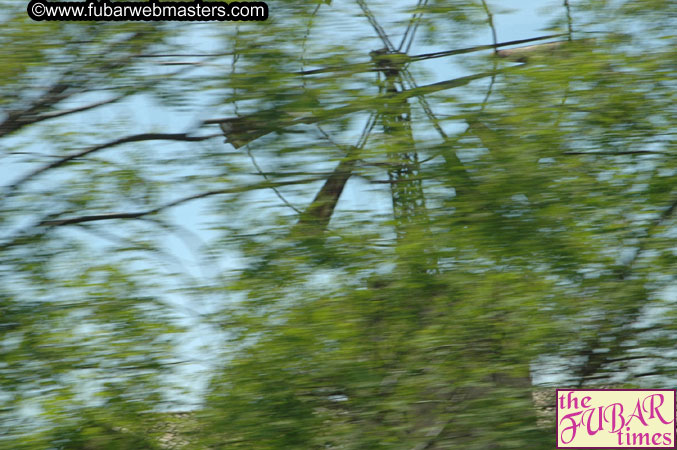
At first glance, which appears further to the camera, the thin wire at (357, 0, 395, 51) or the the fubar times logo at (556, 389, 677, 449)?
the thin wire at (357, 0, 395, 51)

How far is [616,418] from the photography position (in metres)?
2.67

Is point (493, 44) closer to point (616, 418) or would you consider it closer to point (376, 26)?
point (376, 26)

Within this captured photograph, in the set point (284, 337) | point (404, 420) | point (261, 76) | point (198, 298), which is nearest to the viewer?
point (404, 420)

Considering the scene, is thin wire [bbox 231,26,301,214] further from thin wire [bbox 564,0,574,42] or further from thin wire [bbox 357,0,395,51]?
thin wire [bbox 564,0,574,42]

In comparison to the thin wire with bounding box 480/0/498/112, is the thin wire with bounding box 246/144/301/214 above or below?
below

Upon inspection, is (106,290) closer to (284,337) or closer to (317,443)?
(284,337)

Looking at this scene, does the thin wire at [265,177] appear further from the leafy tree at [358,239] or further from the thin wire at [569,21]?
the thin wire at [569,21]

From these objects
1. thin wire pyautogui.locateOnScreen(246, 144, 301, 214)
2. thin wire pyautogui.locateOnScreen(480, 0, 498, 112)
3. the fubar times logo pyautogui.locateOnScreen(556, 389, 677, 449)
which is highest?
thin wire pyautogui.locateOnScreen(480, 0, 498, 112)

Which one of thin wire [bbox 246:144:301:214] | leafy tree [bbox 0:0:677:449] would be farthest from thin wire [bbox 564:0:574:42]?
thin wire [bbox 246:144:301:214]

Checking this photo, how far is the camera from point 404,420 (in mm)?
2568

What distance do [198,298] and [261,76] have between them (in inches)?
43.8

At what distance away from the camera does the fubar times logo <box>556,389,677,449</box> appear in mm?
2578

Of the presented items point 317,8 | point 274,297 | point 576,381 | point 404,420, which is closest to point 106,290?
point 274,297

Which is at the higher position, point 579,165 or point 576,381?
point 579,165
